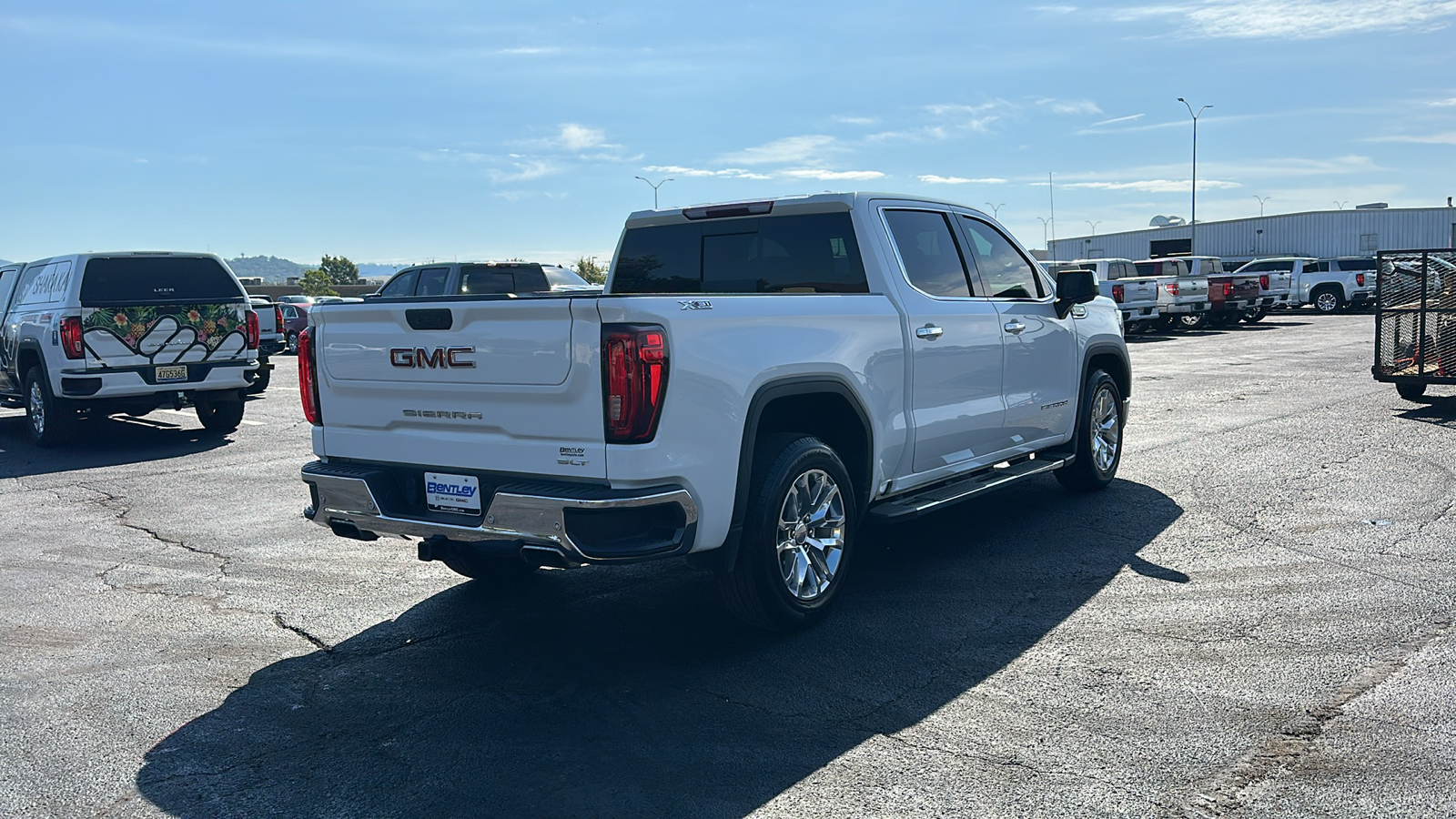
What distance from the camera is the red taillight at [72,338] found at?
1193 cm

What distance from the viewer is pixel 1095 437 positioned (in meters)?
8.38

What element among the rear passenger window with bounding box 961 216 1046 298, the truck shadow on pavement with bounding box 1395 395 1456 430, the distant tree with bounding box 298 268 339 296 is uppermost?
the distant tree with bounding box 298 268 339 296

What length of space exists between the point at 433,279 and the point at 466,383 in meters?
13.2

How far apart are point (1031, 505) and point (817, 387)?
3460mm

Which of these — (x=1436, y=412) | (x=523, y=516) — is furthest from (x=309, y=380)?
(x=1436, y=412)

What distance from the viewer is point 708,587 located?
6266mm

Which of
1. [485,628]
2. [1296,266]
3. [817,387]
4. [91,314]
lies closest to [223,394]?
[91,314]

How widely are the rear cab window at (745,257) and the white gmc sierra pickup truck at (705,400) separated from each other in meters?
0.01

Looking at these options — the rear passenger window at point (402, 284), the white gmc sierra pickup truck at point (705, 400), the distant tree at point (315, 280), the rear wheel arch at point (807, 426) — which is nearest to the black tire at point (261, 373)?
the rear passenger window at point (402, 284)

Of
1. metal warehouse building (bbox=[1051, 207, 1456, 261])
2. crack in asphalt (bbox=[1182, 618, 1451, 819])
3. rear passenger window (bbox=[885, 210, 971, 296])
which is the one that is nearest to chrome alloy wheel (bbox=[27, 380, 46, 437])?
rear passenger window (bbox=[885, 210, 971, 296])

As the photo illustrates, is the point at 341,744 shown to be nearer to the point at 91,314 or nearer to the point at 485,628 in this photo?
the point at 485,628

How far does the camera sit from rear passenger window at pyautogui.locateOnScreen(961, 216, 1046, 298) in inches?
278

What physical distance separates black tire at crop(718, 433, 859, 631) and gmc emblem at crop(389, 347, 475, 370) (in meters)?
1.30

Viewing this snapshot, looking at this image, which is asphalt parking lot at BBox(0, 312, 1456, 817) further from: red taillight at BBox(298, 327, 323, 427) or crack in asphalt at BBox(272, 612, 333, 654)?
red taillight at BBox(298, 327, 323, 427)
